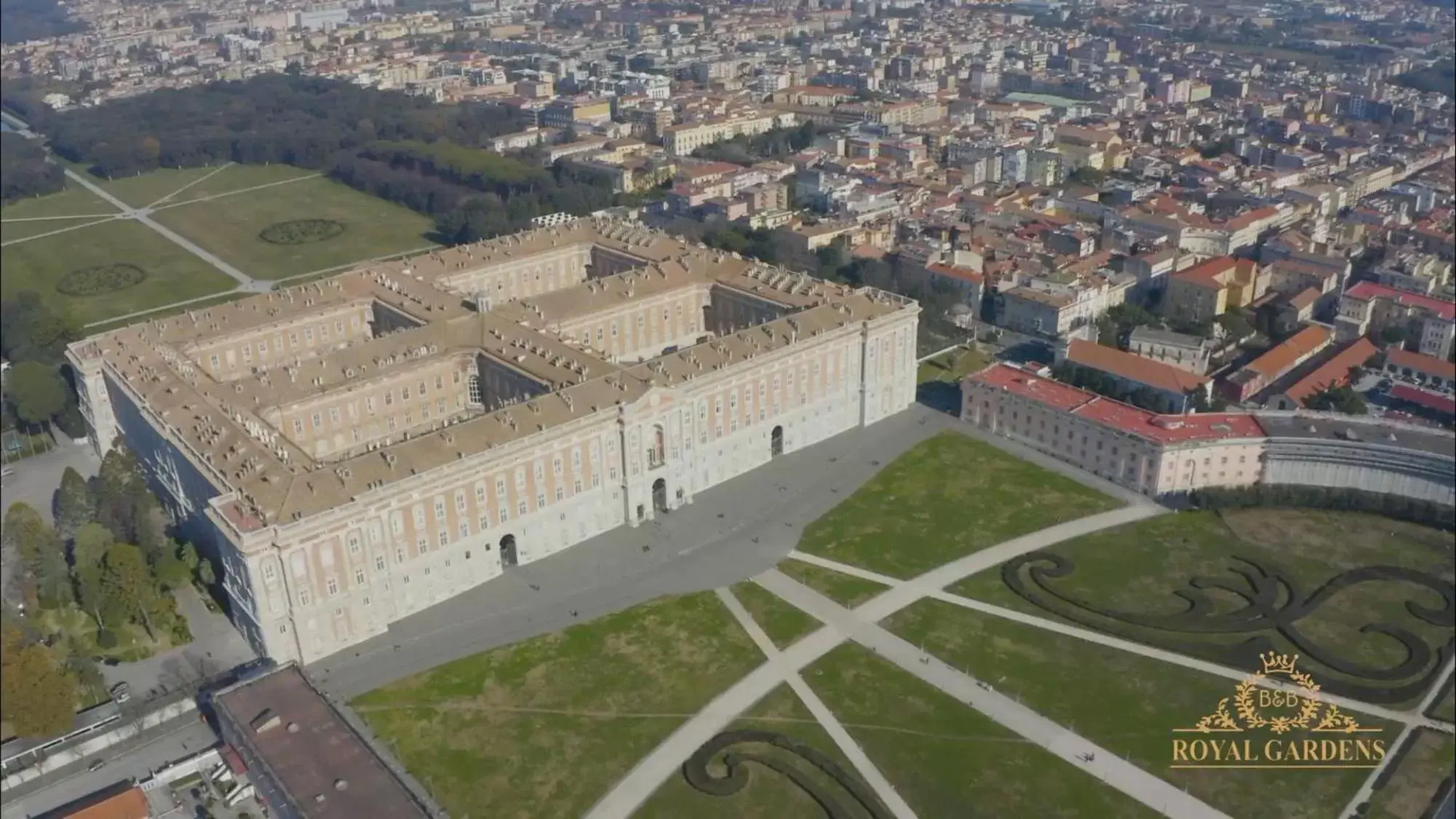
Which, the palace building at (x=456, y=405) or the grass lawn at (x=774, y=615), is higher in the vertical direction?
the palace building at (x=456, y=405)

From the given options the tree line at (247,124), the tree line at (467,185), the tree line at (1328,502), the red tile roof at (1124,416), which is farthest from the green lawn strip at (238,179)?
the tree line at (1328,502)

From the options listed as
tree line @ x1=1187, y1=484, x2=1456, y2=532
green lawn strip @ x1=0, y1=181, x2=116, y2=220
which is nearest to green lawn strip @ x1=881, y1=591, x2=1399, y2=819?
tree line @ x1=1187, y1=484, x2=1456, y2=532

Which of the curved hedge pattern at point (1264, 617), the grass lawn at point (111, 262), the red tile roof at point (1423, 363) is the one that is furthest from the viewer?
the grass lawn at point (111, 262)

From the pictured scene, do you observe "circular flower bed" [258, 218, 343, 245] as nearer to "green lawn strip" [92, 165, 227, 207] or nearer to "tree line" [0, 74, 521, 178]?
"green lawn strip" [92, 165, 227, 207]

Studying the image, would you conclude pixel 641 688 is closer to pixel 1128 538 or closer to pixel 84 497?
pixel 1128 538

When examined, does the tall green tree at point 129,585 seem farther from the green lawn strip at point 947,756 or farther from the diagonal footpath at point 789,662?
the green lawn strip at point 947,756

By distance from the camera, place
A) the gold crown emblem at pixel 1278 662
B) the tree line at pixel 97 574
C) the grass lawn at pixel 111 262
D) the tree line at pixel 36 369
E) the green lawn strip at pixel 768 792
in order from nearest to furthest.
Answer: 1. the green lawn strip at pixel 768 792
2. the gold crown emblem at pixel 1278 662
3. the tree line at pixel 97 574
4. the tree line at pixel 36 369
5. the grass lawn at pixel 111 262

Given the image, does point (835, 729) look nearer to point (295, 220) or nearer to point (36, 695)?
point (36, 695)
